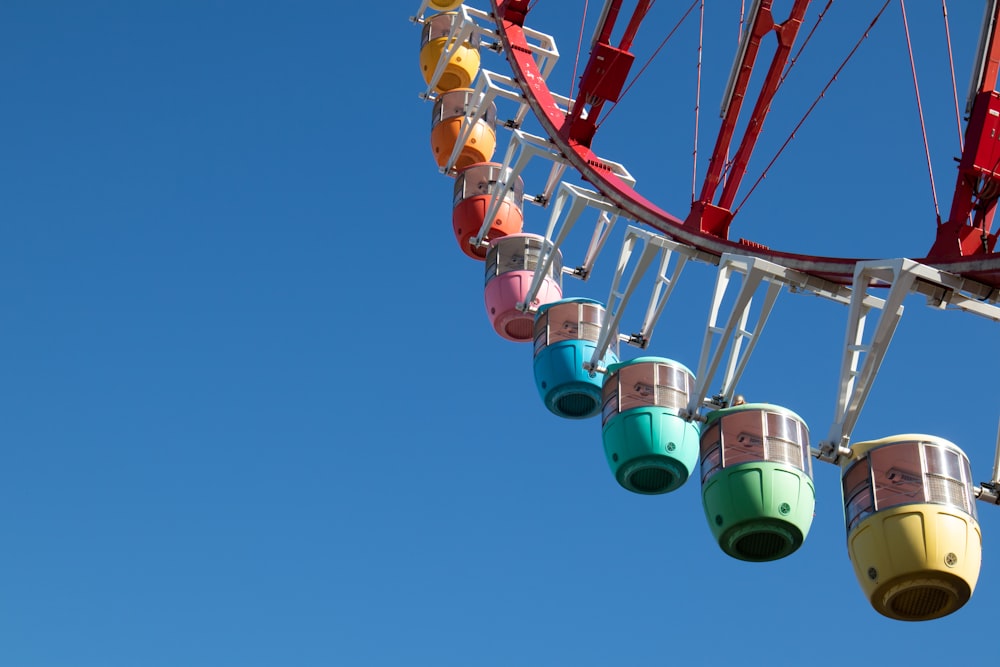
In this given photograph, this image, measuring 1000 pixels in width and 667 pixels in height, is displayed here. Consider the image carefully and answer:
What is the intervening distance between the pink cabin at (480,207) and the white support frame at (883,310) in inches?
406

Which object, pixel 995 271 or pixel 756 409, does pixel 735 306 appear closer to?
pixel 756 409

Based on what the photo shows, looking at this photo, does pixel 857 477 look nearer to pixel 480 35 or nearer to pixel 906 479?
pixel 906 479

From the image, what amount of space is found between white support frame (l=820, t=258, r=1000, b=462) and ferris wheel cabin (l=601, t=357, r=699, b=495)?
2.98 metres

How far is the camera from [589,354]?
22672mm

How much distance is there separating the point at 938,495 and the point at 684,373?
4724 millimetres

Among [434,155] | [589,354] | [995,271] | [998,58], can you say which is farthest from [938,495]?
[434,155]

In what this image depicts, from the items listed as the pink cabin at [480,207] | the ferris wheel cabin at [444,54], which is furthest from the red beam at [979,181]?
the ferris wheel cabin at [444,54]

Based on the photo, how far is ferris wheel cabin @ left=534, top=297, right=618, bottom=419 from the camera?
22.5 m

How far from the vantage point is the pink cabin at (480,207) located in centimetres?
2708

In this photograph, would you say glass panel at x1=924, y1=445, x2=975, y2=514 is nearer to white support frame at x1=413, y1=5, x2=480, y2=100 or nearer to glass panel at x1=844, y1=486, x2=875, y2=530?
glass panel at x1=844, y1=486, x2=875, y2=530

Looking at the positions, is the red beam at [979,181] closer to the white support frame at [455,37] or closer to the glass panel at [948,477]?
the glass panel at [948,477]

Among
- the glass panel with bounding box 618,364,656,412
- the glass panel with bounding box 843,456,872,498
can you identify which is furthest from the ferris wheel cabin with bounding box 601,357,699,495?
the glass panel with bounding box 843,456,872,498

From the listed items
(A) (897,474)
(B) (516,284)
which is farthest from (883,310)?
(B) (516,284)

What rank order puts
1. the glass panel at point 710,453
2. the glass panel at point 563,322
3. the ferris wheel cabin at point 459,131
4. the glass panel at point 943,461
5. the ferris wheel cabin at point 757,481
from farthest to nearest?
the ferris wheel cabin at point 459,131, the glass panel at point 563,322, the glass panel at point 710,453, the ferris wheel cabin at point 757,481, the glass panel at point 943,461
